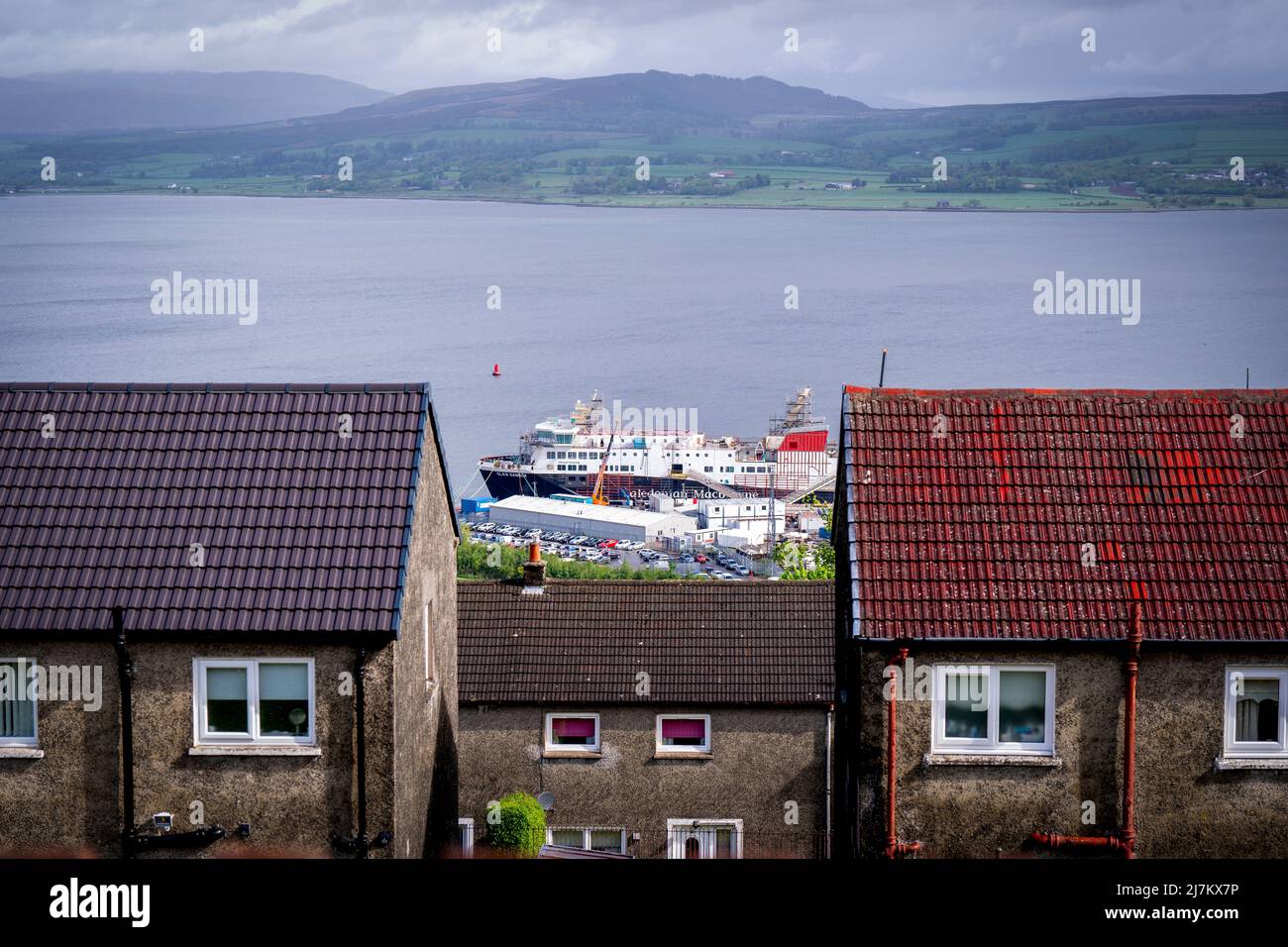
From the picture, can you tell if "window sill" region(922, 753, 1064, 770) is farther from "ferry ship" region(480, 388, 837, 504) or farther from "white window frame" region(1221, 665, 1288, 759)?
"ferry ship" region(480, 388, 837, 504)

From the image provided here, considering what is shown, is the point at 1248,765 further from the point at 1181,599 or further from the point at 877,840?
the point at 877,840

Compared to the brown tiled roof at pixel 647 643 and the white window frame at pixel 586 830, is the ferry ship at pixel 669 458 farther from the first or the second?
the white window frame at pixel 586 830

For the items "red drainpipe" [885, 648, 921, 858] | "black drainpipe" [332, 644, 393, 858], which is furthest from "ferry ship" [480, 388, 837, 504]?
"black drainpipe" [332, 644, 393, 858]

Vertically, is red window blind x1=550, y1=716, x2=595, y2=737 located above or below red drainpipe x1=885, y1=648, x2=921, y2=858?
below

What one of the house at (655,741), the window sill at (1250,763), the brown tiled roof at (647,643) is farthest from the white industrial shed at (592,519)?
the window sill at (1250,763)
